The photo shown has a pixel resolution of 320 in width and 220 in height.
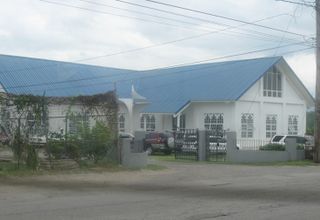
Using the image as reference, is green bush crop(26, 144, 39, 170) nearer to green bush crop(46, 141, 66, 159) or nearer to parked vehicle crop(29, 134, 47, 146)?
parked vehicle crop(29, 134, 47, 146)

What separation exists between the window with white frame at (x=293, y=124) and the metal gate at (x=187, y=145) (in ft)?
60.5

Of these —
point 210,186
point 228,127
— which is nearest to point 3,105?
point 210,186

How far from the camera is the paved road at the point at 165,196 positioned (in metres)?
11.3

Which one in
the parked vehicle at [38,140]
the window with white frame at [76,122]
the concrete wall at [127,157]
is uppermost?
the window with white frame at [76,122]

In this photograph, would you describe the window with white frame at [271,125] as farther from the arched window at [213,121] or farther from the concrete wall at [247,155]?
the concrete wall at [247,155]

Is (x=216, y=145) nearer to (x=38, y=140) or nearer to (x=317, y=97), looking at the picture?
(x=317, y=97)

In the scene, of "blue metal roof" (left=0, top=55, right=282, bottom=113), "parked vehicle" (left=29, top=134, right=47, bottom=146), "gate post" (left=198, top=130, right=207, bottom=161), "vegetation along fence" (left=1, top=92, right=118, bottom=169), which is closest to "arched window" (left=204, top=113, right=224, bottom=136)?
"blue metal roof" (left=0, top=55, right=282, bottom=113)

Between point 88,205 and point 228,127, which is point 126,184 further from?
point 228,127

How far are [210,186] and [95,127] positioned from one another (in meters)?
5.72

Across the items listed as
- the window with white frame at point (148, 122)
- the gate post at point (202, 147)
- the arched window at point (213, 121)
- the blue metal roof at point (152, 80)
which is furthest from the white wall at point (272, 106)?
the gate post at point (202, 147)

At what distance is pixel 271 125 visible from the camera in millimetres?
44906

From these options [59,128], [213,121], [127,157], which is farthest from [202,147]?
[213,121]

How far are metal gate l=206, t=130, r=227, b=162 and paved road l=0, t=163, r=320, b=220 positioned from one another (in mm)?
6475

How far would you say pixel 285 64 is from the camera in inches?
1757
